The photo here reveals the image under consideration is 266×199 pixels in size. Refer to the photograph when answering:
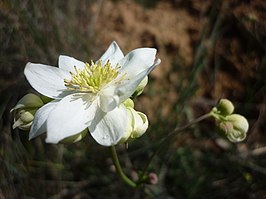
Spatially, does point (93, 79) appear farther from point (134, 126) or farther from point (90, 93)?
point (134, 126)

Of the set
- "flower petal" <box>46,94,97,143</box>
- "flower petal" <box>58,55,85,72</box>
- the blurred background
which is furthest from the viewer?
the blurred background

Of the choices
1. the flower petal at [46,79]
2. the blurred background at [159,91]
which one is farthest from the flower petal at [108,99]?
the blurred background at [159,91]

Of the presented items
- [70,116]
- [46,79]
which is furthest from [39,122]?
[46,79]

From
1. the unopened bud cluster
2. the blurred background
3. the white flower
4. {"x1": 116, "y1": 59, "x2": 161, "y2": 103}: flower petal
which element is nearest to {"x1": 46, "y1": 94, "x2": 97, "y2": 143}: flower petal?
the white flower

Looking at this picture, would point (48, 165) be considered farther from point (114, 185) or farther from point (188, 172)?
point (188, 172)

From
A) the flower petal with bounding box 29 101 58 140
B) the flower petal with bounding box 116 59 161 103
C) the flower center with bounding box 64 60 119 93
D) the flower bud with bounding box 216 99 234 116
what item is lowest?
the flower bud with bounding box 216 99 234 116

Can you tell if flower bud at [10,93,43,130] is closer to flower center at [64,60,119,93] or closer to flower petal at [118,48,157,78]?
flower center at [64,60,119,93]
